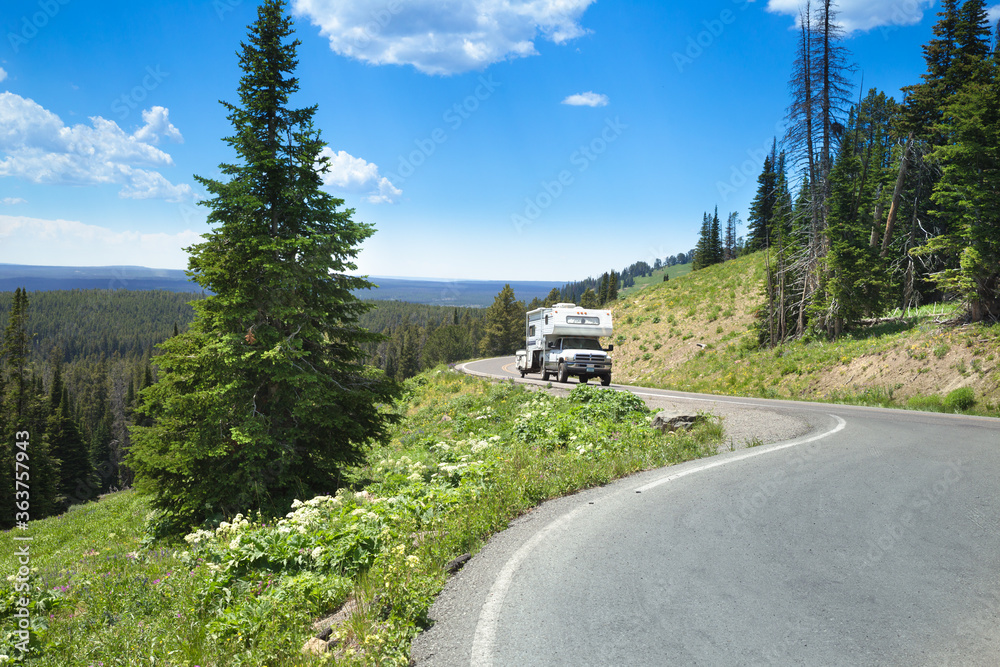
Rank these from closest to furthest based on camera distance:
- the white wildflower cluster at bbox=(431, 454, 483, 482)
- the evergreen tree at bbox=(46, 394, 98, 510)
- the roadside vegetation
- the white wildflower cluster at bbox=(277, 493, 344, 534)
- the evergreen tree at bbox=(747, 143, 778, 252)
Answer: the white wildflower cluster at bbox=(277, 493, 344, 534)
the white wildflower cluster at bbox=(431, 454, 483, 482)
the roadside vegetation
the evergreen tree at bbox=(46, 394, 98, 510)
the evergreen tree at bbox=(747, 143, 778, 252)

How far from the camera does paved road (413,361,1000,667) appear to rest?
10.6ft

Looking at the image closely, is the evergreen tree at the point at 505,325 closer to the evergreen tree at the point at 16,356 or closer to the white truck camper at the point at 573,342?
the evergreen tree at the point at 16,356

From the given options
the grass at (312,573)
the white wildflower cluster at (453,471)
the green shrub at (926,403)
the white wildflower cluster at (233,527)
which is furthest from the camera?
the green shrub at (926,403)

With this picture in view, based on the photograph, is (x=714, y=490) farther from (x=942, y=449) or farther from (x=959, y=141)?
(x=959, y=141)

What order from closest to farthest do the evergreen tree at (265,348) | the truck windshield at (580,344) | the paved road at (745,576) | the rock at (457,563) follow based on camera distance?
the paved road at (745,576)
the rock at (457,563)
the evergreen tree at (265,348)
the truck windshield at (580,344)

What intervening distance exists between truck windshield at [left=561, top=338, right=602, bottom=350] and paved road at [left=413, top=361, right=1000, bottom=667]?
57.4ft

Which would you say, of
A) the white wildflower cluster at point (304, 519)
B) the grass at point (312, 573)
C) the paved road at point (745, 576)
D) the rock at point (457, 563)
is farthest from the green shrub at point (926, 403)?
the white wildflower cluster at point (304, 519)

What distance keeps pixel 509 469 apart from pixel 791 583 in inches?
163

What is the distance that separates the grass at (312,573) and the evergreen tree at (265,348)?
5.05ft

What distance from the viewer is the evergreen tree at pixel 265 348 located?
34.2ft

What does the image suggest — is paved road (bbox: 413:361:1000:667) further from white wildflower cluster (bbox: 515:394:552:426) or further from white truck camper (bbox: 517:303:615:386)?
white truck camper (bbox: 517:303:615:386)

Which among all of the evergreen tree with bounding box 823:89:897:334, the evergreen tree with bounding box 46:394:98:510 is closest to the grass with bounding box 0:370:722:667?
the evergreen tree with bounding box 823:89:897:334

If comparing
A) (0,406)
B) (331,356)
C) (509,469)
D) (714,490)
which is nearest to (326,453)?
(331,356)

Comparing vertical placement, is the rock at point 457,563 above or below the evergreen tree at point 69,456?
above
